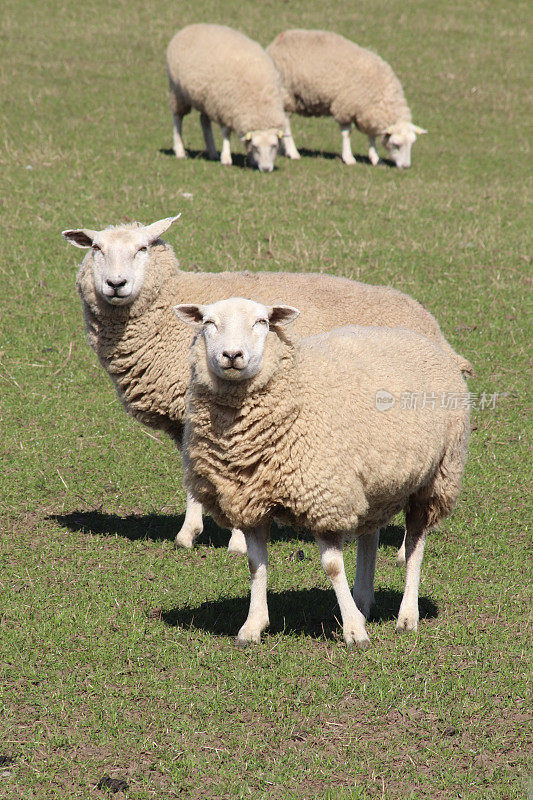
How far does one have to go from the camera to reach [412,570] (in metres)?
5.29

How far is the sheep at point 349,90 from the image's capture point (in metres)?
16.8

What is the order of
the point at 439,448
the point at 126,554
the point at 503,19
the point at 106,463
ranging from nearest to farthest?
1. the point at 439,448
2. the point at 126,554
3. the point at 106,463
4. the point at 503,19

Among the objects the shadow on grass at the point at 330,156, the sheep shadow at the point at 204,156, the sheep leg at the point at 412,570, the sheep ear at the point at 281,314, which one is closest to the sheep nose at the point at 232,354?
the sheep ear at the point at 281,314

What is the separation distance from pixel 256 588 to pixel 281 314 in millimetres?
1514

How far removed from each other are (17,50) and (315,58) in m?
7.84

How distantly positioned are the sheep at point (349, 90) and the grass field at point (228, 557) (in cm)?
118

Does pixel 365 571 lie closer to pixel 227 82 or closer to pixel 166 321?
pixel 166 321

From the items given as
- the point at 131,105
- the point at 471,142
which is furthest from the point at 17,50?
the point at 471,142

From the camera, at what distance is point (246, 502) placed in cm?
464

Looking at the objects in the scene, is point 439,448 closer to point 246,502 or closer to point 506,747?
point 246,502

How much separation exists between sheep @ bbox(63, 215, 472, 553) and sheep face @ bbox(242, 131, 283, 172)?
891 cm

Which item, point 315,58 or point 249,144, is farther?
point 315,58

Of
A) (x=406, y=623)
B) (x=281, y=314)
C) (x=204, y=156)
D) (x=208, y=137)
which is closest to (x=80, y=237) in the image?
(x=281, y=314)
